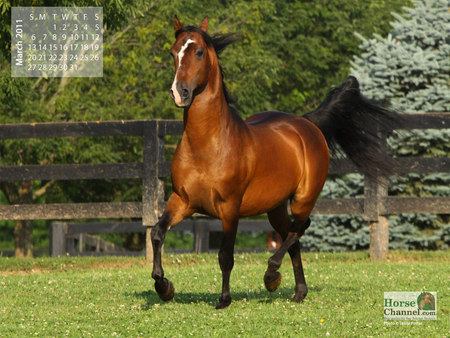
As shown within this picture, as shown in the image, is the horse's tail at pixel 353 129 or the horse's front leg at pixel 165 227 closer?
the horse's front leg at pixel 165 227

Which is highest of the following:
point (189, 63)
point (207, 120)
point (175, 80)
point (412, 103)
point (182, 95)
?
point (189, 63)

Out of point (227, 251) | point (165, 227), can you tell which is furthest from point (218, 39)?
point (227, 251)

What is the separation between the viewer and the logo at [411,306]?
7.57m

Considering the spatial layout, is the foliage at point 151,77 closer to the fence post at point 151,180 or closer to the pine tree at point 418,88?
the fence post at point 151,180

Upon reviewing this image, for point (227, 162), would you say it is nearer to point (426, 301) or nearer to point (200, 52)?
point (200, 52)

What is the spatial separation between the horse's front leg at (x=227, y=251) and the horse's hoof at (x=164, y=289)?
47cm

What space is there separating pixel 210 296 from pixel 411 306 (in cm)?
217

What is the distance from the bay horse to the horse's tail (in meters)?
0.66

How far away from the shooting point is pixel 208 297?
8.77 metres

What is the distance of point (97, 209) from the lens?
41.8ft

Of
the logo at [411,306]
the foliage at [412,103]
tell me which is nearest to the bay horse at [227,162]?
the logo at [411,306]

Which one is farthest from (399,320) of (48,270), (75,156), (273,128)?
(75,156)

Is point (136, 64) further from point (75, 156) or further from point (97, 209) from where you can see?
point (97, 209)

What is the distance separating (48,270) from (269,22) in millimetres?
15019
